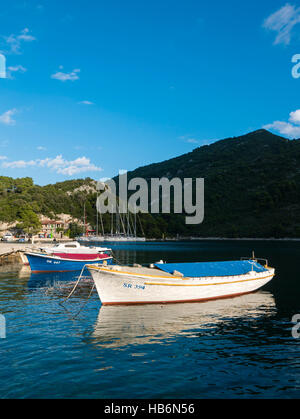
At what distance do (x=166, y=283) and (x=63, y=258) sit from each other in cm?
2525

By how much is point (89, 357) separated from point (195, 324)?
7828 mm

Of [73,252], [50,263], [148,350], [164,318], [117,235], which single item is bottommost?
[117,235]

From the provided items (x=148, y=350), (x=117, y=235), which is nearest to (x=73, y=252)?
(x=148, y=350)

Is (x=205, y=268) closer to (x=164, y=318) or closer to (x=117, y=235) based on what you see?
(x=164, y=318)

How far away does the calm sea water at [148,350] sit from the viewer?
443 inches

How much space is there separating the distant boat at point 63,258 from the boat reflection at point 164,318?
19210mm

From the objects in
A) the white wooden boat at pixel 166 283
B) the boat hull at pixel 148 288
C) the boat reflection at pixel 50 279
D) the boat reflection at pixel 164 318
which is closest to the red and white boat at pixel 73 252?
the boat reflection at pixel 50 279

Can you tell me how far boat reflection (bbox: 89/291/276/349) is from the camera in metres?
16.7

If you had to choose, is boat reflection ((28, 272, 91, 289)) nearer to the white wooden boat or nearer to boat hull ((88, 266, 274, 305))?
boat hull ((88, 266, 274, 305))

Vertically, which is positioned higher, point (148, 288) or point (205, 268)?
point (205, 268)

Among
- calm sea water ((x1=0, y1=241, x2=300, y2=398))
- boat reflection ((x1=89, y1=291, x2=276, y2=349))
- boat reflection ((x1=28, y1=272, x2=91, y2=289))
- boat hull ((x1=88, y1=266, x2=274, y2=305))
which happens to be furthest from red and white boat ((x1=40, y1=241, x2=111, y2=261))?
boat reflection ((x1=89, y1=291, x2=276, y2=349))

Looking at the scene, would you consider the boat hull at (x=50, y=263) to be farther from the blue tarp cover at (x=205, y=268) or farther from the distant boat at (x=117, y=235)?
the distant boat at (x=117, y=235)

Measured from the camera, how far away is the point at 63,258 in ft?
147
